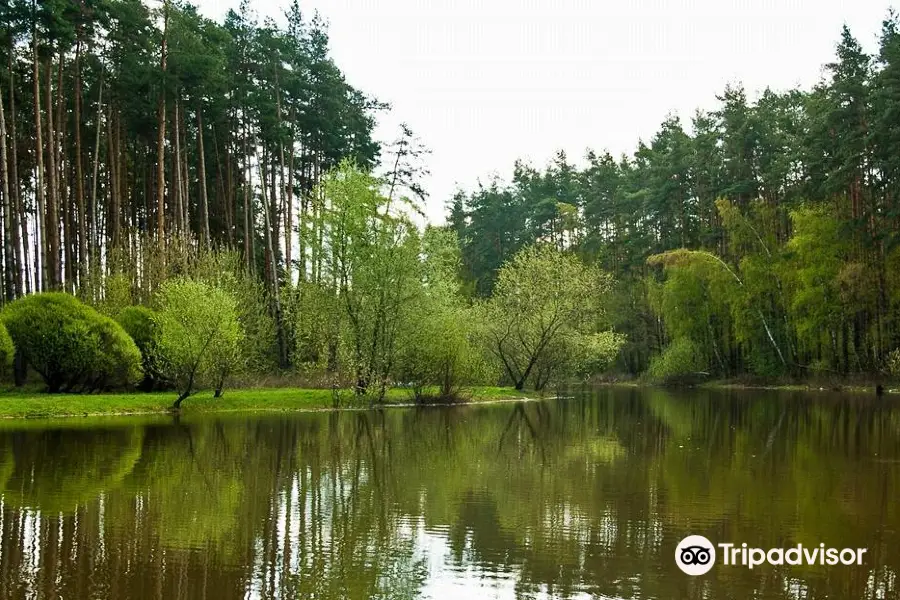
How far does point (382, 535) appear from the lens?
1071cm

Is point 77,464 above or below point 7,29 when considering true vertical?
below

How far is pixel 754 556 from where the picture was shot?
9.67 metres

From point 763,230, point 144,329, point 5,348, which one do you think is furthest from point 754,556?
point 763,230

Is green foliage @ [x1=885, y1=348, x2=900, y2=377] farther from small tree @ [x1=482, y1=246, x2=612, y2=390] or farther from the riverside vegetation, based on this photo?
small tree @ [x1=482, y1=246, x2=612, y2=390]

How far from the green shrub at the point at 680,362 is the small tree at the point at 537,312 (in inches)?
702

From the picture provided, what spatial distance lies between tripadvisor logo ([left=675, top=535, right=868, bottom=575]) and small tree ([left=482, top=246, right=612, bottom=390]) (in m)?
35.1

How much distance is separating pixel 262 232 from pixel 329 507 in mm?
47102

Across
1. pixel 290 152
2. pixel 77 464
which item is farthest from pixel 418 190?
pixel 77 464

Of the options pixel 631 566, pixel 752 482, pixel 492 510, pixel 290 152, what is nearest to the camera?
pixel 631 566

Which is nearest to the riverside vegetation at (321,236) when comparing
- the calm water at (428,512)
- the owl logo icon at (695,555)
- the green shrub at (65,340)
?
the green shrub at (65,340)

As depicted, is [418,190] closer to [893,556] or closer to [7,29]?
[7,29]

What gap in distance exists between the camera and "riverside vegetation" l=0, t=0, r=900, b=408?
32.8 metres

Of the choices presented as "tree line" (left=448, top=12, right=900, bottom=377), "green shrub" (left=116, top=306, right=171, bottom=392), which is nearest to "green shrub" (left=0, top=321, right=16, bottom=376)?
"green shrub" (left=116, top=306, right=171, bottom=392)

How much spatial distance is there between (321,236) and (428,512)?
24.6 meters
